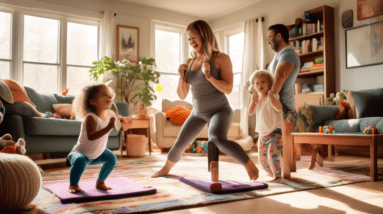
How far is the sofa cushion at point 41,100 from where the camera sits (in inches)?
158

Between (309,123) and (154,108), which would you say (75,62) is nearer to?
(154,108)

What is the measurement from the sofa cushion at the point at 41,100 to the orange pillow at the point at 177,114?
64.7 inches

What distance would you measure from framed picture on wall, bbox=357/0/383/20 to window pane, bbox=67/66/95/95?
4.48 meters

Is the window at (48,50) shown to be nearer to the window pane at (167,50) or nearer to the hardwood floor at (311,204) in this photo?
the window pane at (167,50)

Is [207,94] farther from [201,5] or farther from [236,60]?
[236,60]

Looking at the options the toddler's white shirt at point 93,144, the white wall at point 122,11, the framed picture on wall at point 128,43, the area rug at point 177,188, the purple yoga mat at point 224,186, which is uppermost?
the white wall at point 122,11

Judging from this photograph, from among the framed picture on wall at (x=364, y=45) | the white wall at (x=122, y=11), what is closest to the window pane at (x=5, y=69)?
the white wall at (x=122, y=11)

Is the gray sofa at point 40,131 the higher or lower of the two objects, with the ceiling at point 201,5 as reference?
lower

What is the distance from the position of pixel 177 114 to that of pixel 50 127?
2061 mm

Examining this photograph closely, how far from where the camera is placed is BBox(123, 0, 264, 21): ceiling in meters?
6.12

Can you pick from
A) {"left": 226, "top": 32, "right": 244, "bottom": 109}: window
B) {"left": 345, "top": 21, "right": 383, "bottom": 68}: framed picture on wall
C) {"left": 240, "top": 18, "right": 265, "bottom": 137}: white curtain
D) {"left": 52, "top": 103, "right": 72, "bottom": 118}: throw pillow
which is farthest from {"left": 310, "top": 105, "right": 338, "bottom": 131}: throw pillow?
{"left": 52, "top": 103, "right": 72, "bottom": 118}: throw pillow

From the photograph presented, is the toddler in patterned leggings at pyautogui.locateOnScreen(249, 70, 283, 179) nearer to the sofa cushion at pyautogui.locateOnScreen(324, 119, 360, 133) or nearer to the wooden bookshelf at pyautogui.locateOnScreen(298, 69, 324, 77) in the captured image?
the sofa cushion at pyautogui.locateOnScreen(324, 119, 360, 133)

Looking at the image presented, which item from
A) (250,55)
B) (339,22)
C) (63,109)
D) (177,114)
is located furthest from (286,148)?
(250,55)

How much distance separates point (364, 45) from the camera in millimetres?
4691
